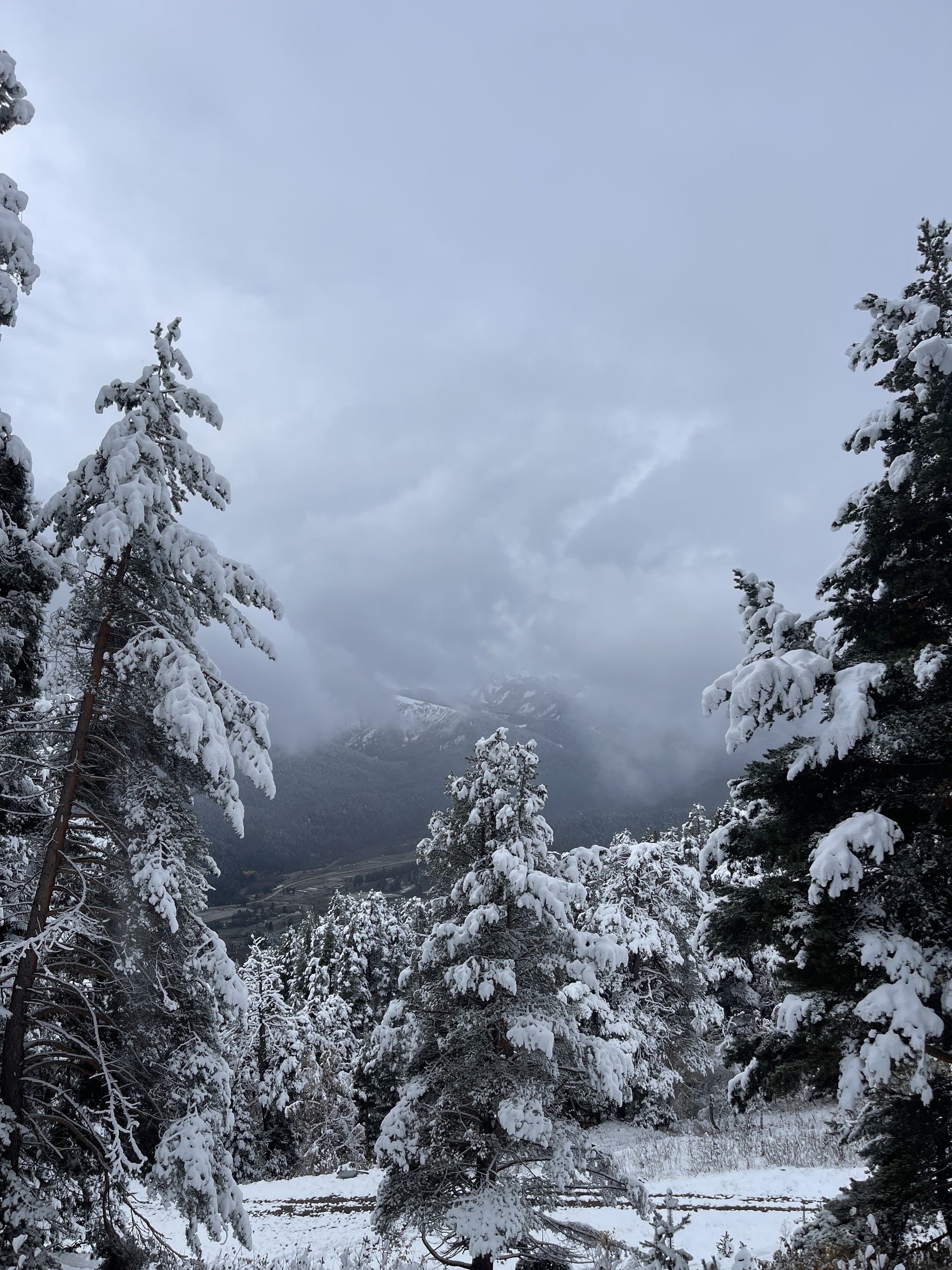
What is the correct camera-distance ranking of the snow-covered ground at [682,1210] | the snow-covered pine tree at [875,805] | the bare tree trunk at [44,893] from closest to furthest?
1. the snow-covered pine tree at [875,805]
2. the bare tree trunk at [44,893]
3. the snow-covered ground at [682,1210]

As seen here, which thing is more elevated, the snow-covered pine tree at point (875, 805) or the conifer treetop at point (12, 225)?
the conifer treetop at point (12, 225)

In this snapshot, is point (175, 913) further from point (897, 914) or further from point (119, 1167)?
point (897, 914)

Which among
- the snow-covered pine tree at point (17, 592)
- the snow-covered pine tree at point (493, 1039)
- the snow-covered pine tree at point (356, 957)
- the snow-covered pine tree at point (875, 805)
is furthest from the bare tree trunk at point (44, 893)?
the snow-covered pine tree at point (356, 957)

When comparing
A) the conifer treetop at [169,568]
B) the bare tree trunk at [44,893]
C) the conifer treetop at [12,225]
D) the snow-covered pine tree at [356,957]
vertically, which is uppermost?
the conifer treetop at [12,225]

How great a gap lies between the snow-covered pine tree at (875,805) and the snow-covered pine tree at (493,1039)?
4.21 meters

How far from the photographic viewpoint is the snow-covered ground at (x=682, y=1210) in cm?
1117

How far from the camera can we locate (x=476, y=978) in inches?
428

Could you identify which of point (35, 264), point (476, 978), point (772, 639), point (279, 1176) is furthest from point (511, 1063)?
point (279, 1176)

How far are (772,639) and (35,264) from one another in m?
9.02

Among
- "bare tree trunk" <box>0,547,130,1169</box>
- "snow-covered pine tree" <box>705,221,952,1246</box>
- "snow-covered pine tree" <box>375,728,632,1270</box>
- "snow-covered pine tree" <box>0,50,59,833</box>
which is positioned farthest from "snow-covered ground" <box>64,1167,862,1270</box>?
"snow-covered pine tree" <box>0,50,59,833</box>

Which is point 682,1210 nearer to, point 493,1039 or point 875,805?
point 493,1039

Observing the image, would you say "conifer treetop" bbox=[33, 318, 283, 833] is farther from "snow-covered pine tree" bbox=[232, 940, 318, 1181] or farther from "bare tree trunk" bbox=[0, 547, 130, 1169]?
"snow-covered pine tree" bbox=[232, 940, 318, 1181]

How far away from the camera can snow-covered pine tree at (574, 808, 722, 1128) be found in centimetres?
2473

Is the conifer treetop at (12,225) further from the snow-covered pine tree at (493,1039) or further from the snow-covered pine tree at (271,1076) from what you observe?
the snow-covered pine tree at (271,1076)
